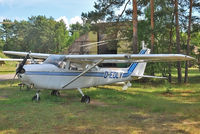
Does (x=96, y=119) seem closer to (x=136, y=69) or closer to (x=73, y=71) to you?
(x=73, y=71)

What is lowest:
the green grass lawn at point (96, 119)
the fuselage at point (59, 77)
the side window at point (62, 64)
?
the green grass lawn at point (96, 119)

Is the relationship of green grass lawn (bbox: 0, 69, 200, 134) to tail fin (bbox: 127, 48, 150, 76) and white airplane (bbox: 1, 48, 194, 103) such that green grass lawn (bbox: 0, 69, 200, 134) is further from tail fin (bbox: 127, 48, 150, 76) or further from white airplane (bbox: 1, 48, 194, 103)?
tail fin (bbox: 127, 48, 150, 76)

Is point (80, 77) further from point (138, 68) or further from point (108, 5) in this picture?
point (108, 5)

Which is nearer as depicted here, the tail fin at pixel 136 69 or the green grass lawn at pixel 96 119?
the green grass lawn at pixel 96 119

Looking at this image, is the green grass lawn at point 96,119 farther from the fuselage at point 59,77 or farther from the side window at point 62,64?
the side window at point 62,64

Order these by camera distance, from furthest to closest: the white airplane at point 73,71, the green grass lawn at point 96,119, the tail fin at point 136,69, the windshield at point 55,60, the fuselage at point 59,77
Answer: the tail fin at point 136,69 → the windshield at point 55,60 → the fuselage at point 59,77 → the white airplane at point 73,71 → the green grass lawn at point 96,119

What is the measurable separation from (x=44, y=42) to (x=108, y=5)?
5367 cm

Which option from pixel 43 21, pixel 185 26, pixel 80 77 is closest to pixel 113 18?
pixel 185 26

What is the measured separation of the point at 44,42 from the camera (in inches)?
2707

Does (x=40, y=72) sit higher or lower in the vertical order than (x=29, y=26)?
lower

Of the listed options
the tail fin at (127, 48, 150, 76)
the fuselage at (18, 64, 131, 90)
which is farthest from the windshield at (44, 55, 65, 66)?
the tail fin at (127, 48, 150, 76)

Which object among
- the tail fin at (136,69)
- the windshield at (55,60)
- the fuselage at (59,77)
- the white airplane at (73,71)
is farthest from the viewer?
the tail fin at (136,69)

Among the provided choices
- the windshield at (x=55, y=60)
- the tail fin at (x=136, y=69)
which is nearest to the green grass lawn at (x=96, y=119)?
the windshield at (x=55, y=60)

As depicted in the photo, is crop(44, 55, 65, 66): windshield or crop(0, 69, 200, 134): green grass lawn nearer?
crop(0, 69, 200, 134): green grass lawn
